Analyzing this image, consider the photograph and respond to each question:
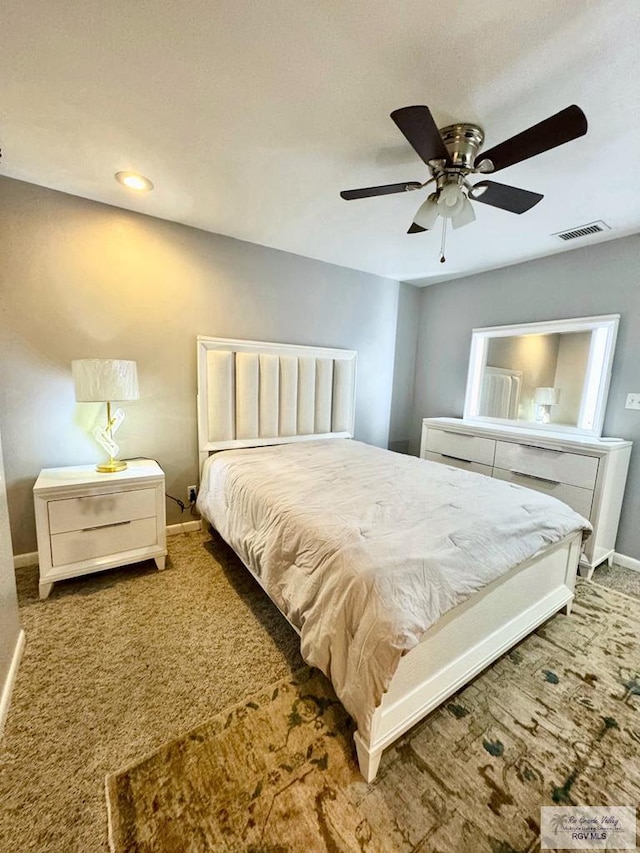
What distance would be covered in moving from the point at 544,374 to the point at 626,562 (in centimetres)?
158

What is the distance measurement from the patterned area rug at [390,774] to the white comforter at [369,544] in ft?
0.77

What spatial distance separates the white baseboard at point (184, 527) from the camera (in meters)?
2.73

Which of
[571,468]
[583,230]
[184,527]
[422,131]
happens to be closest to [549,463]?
[571,468]

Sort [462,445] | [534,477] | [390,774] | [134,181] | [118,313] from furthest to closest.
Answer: [462,445]
[534,477]
[118,313]
[134,181]
[390,774]

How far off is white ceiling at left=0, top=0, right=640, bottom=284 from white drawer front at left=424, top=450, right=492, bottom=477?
1903 mm

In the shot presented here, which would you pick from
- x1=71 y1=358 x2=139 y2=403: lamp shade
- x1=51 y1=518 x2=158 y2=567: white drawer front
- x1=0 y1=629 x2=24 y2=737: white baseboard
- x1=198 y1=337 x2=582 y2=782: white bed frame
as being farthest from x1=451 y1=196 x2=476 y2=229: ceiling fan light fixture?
x1=0 y1=629 x2=24 y2=737: white baseboard

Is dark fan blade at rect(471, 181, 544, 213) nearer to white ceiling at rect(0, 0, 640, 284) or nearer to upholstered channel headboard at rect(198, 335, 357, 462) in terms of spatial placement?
white ceiling at rect(0, 0, 640, 284)

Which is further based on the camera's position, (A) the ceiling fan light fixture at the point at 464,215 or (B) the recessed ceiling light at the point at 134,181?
(B) the recessed ceiling light at the point at 134,181

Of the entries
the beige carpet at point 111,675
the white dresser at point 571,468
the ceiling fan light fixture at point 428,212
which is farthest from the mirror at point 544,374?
the beige carpet at point 111,675

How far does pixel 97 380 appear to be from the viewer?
2037 mm

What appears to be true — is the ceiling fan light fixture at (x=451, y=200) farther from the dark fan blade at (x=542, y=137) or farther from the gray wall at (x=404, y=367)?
the gray wall at (x=404, y=367)

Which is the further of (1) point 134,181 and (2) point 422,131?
(1) point 134,181

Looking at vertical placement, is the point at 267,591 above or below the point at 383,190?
below

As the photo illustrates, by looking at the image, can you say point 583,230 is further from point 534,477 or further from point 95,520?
point 95,520
